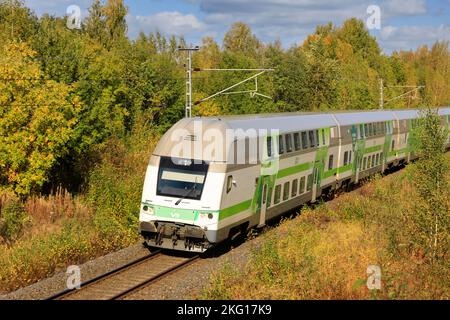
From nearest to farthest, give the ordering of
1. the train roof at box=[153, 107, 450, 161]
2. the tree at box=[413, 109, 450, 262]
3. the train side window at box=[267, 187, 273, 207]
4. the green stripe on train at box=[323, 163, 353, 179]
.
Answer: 1. the tree at box=[413, 109, 450, 262]
2. the train roof at box=[153, 107, 450, 161]
3. the train side window at box=[267, 187, 273, 207]
4. the green stripe on train at box=[323, 163, 353, 179]

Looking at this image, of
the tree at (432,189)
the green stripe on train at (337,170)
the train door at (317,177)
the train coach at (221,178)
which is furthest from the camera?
the green stripe on train at (337,170)

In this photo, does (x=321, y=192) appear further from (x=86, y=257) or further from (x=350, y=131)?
(x=86, y=257)

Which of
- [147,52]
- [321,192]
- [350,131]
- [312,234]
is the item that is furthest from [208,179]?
[147,52]

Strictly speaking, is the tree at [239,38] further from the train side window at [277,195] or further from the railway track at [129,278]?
the railway track at [129,278]

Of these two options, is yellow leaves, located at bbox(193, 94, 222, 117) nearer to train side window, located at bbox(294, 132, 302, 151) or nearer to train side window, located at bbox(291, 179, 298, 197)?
train side window, located at bbox(294, 132, 302, 151)

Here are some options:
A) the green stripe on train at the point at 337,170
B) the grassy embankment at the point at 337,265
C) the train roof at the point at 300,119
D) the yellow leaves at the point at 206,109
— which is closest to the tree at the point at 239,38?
the yellow leaves at the point at 206,109

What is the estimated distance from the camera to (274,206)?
60.0ft

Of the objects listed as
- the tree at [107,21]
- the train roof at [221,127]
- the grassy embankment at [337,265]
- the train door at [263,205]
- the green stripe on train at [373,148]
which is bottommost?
the grassy embankment at [337,265]

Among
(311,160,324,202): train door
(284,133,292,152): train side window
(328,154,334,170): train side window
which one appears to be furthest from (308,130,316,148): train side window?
(328,154,334,170): train side window

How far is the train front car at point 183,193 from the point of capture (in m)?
14.9

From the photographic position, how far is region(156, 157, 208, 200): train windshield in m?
15.1

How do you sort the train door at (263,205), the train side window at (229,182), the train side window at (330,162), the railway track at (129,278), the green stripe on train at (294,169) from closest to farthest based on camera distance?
the railway track at (129,278) → the train side window at (229,182) → the train door at (263,205) → the green stripe on train at (294,169) → the train side window at (330,162)

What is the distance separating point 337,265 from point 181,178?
452cm

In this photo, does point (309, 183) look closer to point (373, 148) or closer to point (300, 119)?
point (300, 119)
